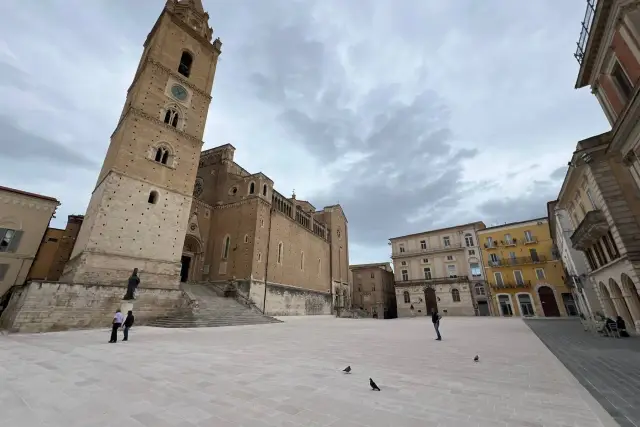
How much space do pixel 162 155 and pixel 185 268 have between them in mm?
10805

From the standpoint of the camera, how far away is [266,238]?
90.9 ft

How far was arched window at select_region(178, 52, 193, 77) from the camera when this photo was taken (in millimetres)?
24344

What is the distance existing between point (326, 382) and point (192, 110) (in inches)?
964

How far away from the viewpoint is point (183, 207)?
20328 millimetres

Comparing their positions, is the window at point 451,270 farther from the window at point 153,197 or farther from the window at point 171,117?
the window at point 171,117

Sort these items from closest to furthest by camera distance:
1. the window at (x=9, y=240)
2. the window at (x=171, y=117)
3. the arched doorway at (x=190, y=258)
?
the window at (x=9, y=240), the window at (x=171, y=117), the arched doorway at (x=190, y=258)

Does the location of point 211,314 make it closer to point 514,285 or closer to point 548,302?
point 514,285

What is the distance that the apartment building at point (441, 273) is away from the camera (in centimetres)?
3625

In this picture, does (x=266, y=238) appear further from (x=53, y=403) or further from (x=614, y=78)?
(x=614, y=78)

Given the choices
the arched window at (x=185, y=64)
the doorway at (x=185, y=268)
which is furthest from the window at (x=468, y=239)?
the arched window at (x=185, y=64)

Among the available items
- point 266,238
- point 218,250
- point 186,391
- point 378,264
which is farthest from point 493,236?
point 186,391

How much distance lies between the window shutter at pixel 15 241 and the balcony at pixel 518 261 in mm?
46923

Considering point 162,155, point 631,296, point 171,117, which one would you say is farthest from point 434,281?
point 171,117

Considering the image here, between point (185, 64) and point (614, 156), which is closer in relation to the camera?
point (614, 156)
